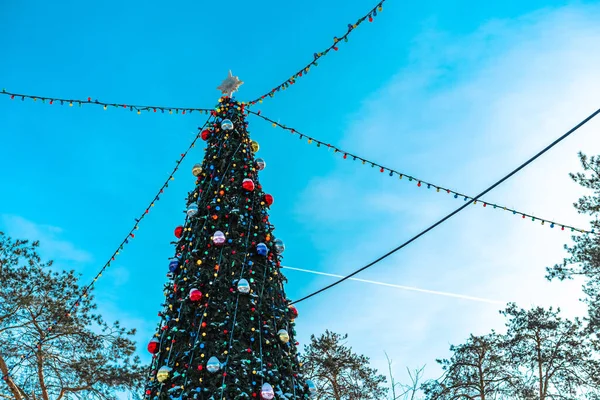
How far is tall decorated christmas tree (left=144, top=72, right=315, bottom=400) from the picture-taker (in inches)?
175

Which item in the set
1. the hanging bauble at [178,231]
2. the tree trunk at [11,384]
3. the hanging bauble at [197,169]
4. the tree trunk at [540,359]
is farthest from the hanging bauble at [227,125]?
the tree trunk at [540,359]

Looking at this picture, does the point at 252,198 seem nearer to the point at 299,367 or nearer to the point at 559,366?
the point at 299,367

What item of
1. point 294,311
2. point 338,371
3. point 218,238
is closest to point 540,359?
point 338,371

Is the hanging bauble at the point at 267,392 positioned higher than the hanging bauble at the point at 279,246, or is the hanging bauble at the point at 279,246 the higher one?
the hanging bauble at the point at 279,246

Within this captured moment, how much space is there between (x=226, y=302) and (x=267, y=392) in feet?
2.96

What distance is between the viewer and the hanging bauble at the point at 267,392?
429cm

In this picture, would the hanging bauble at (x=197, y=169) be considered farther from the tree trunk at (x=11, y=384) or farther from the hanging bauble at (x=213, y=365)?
the tree trunk at (x=11, y=384)

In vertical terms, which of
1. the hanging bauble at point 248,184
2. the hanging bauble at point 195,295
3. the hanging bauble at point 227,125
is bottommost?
the hanging bauble at point 195,295

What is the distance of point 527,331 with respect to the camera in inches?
542

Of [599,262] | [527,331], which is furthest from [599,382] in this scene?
[599,262]

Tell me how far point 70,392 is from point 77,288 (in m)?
2.05

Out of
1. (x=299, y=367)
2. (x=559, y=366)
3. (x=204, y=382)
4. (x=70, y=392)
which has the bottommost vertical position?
(x=204, y=382)

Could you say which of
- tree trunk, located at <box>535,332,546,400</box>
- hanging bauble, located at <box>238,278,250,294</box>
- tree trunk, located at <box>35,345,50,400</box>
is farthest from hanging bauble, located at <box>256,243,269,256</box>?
tree trunk, located at <box>535,332,546,400</box>

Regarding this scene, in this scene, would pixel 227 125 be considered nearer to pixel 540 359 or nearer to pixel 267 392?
pixel 267 392
